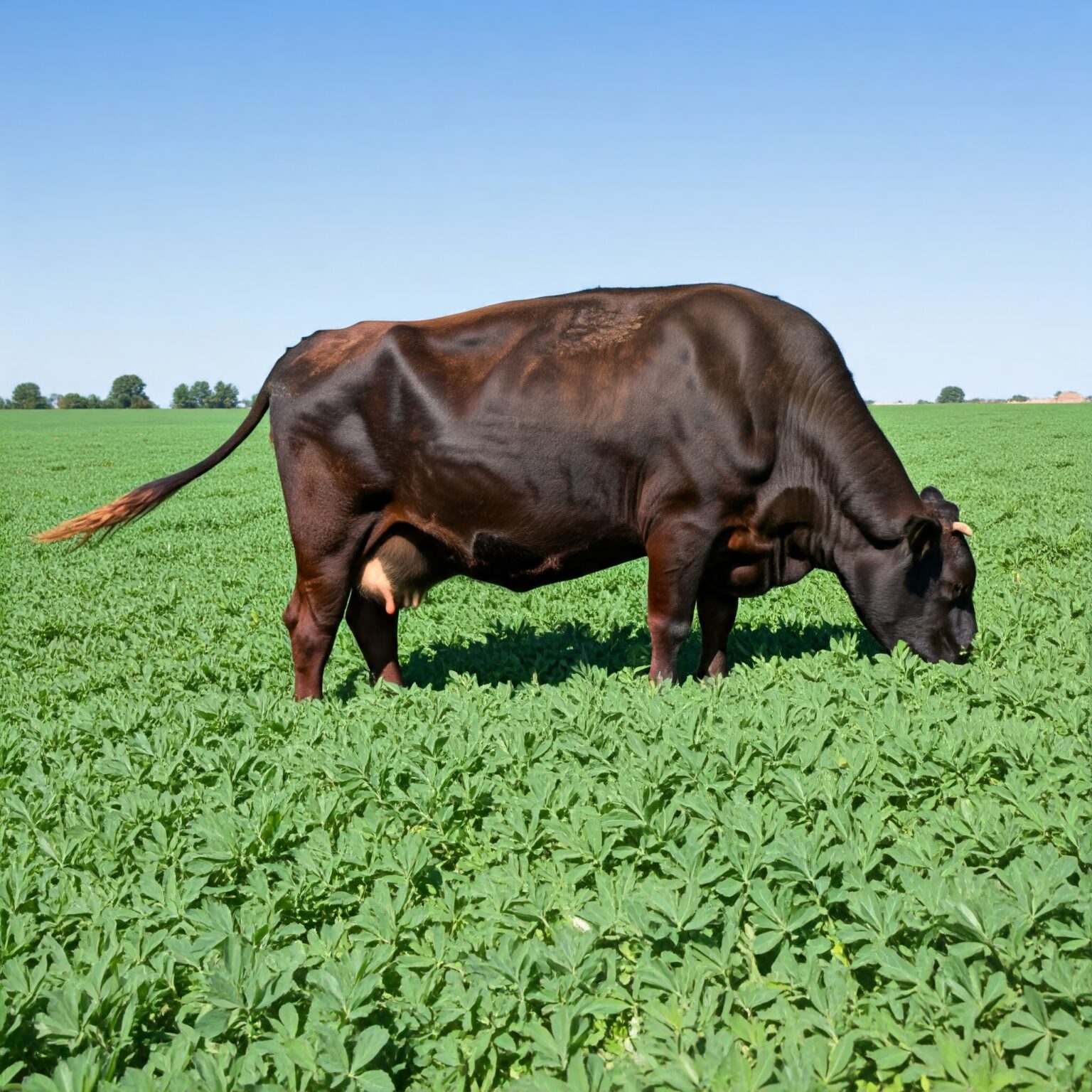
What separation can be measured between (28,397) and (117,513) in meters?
111

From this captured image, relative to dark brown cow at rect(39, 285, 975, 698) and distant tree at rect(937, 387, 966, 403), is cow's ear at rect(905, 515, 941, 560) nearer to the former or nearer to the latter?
dark brown cow at rect(39, 285, 975, 698)

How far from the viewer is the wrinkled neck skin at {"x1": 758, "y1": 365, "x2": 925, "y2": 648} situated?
6.30 m

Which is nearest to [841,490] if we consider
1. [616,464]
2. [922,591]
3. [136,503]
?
[922,591]

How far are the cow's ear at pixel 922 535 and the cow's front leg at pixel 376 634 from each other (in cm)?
329

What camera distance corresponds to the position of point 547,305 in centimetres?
657

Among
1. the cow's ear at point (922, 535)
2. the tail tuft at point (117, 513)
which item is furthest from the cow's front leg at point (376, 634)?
the cow's ear at point (922, 535)

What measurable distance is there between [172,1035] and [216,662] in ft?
16.8

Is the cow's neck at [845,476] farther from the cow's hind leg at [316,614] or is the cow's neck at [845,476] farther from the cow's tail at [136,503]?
the cow's tail at [136,503]

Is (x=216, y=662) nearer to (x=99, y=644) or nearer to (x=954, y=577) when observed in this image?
(x=99, y=644)

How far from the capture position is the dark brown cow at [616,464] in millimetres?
6156

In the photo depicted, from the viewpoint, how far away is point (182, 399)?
108688mm

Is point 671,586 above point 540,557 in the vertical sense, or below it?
below

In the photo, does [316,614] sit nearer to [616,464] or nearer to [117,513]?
[117,513]

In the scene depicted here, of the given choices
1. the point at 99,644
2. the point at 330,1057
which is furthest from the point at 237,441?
the point at 330,1057
